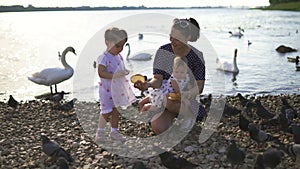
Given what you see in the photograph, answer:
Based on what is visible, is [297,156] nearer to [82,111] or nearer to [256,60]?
[82,111]

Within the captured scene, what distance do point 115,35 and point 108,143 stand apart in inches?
65.6

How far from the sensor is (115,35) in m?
5.46

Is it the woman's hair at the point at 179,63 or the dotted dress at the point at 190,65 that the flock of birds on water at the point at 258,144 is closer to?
the dotted dress at the point at 190,65

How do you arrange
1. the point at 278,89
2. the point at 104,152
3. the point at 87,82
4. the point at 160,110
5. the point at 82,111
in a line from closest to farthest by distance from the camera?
the point at 104,152 < the point at 160,110 < the point at 82,111 < the point at 278,89 < the point at 87,82

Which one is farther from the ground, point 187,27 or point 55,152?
point 187,27

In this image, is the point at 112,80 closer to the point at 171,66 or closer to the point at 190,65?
the point at 171,66

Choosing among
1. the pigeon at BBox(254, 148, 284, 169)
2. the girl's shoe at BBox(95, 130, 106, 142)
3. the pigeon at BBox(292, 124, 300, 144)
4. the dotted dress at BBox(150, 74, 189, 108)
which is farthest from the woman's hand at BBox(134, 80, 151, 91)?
the pigeon at BBox(292, 124, 300, 144)

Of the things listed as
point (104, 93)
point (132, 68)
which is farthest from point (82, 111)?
point (132, 68)

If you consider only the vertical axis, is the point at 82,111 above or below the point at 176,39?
below

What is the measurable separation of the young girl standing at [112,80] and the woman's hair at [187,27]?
0.83 metres

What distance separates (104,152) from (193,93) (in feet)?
5.29

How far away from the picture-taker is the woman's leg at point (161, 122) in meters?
5.96

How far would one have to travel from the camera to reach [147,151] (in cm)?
553

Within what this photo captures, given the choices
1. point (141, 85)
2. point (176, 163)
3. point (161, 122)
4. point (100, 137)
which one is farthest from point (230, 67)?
point (176, 163)
